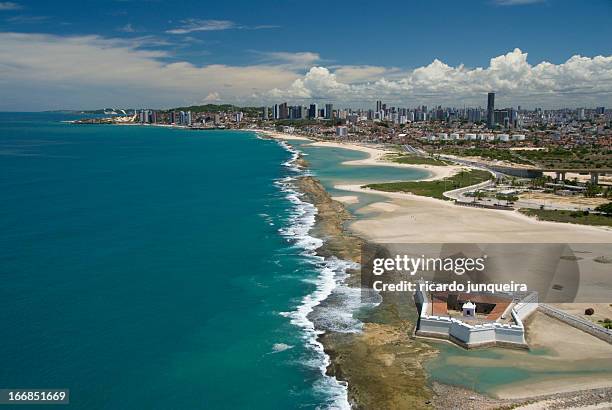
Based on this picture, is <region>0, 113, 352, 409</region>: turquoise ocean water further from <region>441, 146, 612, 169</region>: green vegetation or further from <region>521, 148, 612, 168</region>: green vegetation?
<region>521, 148, 612, 168</region>: green vegetation

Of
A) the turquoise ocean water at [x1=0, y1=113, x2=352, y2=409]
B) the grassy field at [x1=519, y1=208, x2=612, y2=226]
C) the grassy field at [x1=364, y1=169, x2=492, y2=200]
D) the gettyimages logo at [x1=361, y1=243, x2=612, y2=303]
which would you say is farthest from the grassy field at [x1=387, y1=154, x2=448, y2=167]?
the gettyimages logo at [x1=361, y1=243, x2=612, y2=303]

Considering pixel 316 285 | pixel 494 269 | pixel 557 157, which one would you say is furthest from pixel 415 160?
pixel 316 285

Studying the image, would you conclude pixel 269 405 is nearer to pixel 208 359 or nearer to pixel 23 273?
pixel 208 359

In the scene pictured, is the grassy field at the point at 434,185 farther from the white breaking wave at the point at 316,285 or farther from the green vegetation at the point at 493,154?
the green vegetation at the point at 493,154

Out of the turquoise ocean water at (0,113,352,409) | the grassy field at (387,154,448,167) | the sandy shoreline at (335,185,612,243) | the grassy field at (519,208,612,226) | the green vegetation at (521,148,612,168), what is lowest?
the turquoise ocean water at (0,113,352,409)

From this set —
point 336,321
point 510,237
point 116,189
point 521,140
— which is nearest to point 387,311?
point 336,321
